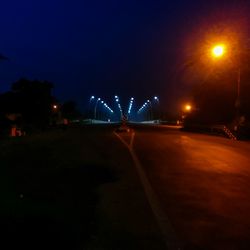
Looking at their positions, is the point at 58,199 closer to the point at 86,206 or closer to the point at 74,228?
the point at 86,206

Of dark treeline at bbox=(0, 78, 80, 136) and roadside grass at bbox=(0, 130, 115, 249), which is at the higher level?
dark treeline at bbox=(0, 78, 80, 136)

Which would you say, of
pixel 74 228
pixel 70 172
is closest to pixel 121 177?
pixel 70 172

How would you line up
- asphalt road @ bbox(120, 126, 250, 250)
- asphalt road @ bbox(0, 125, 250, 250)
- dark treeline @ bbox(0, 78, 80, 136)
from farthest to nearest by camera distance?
dark treeline @ bbox(0, 78, 80, 136)
asphalt road @ bbox(120, 126, 250, 250)
asphalt road @ bbox(0, 125, 250, 250)

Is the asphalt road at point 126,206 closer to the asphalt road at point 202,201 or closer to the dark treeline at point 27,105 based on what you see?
the asphalt road at point 202,201

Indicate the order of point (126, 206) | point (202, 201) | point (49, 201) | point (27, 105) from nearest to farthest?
point (126, 206) < point (202, 201) < point (49, 201) < point (27, 105)

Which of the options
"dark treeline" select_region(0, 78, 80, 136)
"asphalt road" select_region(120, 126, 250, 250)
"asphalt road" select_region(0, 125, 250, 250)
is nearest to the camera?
"asphalt road" select_region(0, 125, 250, 250)

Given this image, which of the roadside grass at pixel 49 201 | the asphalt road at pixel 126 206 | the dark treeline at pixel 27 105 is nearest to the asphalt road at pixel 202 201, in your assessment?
the asphalt road at pixel 126 206

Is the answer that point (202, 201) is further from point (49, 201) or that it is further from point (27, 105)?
point (27, 105)

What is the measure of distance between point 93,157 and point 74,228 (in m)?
16.4

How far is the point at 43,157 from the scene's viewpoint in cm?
2486

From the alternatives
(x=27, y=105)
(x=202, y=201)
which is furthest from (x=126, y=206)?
(x=27, y=105)

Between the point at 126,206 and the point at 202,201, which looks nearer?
the point at 126,206

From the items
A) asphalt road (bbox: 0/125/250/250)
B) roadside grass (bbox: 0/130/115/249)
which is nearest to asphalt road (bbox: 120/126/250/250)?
asphalt road (bbox: 0/125/250/250)

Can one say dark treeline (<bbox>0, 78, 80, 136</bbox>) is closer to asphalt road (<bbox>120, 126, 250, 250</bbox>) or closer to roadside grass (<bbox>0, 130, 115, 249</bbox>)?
roadside grass (<bbox>0, 130, 115, 249</bbox>)
